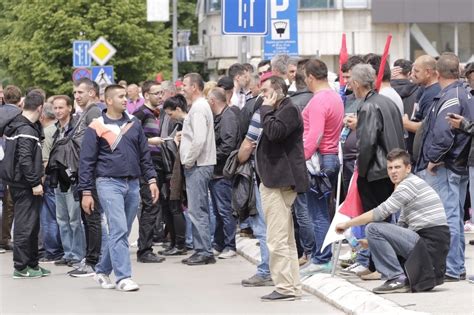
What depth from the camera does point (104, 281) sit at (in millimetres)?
13109

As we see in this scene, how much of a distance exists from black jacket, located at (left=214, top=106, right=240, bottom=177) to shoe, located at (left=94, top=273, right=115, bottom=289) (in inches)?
107

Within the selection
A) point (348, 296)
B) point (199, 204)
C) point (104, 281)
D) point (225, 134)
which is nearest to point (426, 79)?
point (348, 296)

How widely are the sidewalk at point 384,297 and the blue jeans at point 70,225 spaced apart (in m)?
3.47

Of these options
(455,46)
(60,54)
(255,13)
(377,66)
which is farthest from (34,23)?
(377,66)

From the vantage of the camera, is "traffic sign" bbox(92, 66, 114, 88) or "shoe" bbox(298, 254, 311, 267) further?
"traffic sign" bbox(92, 66, 114, 88)

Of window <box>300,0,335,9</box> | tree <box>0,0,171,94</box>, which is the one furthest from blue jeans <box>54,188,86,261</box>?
tree <box>0,0,171,94</box>

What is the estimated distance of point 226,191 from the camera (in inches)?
615

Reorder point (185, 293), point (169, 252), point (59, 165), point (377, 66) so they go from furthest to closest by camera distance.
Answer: point (169, 252) < point (59, 165) < point (377, 66) < point (185, 293)

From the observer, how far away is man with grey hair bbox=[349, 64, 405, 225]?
12.0m

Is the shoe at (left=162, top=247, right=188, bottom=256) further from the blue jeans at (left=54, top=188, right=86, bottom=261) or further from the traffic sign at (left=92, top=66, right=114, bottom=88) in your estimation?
the traffic sign at (left=92, top=66, right=114, bottom=88)

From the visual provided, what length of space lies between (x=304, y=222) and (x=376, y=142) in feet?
5.62

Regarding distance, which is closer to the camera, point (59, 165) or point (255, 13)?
point (59, 165)

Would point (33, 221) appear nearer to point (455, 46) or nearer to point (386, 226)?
point (386, 226)

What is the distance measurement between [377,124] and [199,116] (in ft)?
11.2
